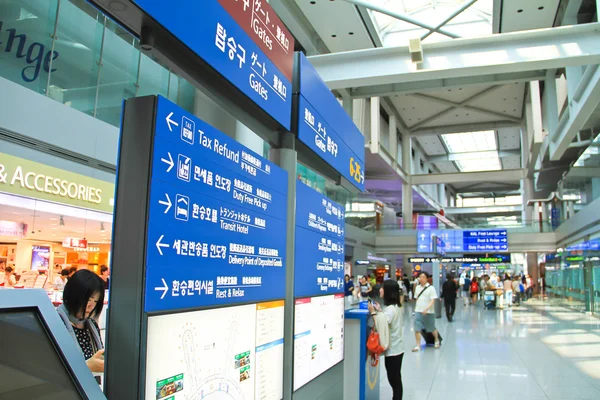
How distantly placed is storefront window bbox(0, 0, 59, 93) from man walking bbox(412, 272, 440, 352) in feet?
27.3

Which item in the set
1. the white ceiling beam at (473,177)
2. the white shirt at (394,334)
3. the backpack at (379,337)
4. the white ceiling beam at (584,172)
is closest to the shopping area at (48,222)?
the backpack at (379,337)

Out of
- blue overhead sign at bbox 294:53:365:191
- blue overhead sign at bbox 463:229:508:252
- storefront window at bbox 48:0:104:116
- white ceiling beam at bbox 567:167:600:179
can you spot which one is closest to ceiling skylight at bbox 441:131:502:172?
blue overhead sign at bbox 463:229:508:252

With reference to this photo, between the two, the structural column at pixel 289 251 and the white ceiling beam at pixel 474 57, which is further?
the white ceiling beam at pixel 474 57

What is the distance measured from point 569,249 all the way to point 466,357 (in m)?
20.5

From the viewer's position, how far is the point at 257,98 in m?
3.07

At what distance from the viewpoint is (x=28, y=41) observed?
26.8 feet

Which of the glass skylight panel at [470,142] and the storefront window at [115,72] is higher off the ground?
the glass skylight panel at [470,142]

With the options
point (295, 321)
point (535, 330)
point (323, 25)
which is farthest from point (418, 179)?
point (295, 321)

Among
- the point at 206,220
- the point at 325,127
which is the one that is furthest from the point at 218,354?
the point at 325,127

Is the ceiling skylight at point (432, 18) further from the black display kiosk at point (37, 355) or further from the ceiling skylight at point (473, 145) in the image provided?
the black display kiosk at point (37, 355)

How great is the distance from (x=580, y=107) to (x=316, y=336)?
628 inches

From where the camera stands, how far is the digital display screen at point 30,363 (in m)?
1.16

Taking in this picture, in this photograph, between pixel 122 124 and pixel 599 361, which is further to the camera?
pixel 599 361

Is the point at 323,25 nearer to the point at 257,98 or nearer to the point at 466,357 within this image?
the point at 466,357
